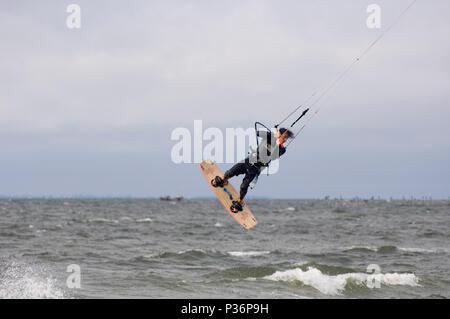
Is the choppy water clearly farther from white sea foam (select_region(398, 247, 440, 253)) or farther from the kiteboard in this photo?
the kiteboard

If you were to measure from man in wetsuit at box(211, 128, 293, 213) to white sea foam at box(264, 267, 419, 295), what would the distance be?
27.6ft

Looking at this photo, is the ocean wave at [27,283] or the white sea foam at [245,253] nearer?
the ocean wave at [27,283]

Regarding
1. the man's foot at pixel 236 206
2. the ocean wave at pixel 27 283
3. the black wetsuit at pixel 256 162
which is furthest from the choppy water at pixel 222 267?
the black wetsuit at pixel 256 162

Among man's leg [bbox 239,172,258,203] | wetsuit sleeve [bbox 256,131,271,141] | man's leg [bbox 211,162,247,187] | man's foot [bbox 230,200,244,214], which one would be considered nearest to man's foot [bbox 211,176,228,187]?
man's leg [bbox 211,162,247,187]

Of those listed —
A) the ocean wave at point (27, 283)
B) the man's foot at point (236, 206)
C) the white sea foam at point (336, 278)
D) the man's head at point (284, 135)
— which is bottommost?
the white sea foam at point (336, 278)

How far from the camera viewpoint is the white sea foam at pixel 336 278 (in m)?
22.2

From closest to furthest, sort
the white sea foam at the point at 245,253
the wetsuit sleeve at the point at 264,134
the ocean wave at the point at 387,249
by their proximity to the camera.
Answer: the wetsuit sleeve at the point at 264,134, the white sea foam at the point at 245,253, the ocean wave at the point at 387,249

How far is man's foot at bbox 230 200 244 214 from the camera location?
15.9m

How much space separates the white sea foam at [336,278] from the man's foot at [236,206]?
24.5 feet

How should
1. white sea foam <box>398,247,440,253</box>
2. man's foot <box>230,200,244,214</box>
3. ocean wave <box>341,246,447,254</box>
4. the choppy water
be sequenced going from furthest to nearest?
ocean wave <box>341,246,447,254</box> < white sea foam <box>398,247,440,253</box> < the choppy water < man's foot <box>230,200,244,214</box>

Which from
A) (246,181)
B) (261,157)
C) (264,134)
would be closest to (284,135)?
(264,134)

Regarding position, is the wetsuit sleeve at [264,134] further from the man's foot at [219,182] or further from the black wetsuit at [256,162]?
the man's foot at [219,182]

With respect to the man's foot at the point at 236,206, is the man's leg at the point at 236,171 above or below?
above
